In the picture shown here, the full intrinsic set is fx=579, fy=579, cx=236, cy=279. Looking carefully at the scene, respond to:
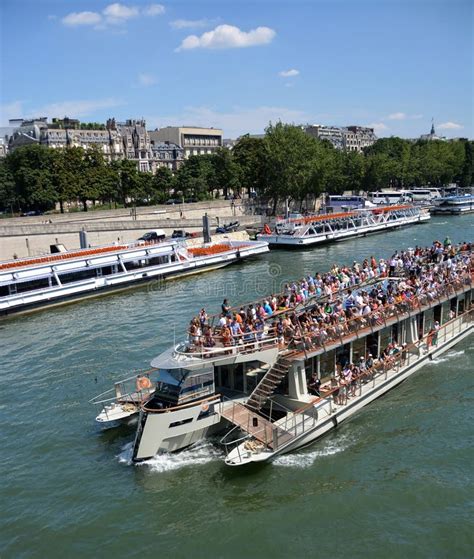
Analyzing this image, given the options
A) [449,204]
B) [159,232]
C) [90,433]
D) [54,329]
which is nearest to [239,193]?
[449,204]

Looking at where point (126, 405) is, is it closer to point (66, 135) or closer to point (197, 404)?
point (197, 404)

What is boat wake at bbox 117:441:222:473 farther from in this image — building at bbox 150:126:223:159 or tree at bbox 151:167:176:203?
building at bbox 150:126:223:159

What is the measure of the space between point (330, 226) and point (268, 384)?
54.6 metres

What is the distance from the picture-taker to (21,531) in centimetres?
1608

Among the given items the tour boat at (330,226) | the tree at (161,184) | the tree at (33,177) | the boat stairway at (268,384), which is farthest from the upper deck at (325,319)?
the tree at (161,184)

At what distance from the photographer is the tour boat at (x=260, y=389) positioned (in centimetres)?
1828

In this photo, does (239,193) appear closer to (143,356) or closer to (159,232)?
(159,232)

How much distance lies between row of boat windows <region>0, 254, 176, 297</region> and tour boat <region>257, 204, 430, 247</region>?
19.4 metres

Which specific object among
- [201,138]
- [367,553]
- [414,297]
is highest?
[201,138]

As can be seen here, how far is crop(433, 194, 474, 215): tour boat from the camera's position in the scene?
104 metres

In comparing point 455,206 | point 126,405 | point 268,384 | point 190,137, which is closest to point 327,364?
point 268,384

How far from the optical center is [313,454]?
62.1 feet

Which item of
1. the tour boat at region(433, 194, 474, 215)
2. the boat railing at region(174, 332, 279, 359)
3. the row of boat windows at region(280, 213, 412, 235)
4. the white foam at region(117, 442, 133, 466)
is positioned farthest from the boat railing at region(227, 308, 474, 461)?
the tour boat at region(433, 194, 474, 215)

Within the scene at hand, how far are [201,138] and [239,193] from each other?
74.5 m
